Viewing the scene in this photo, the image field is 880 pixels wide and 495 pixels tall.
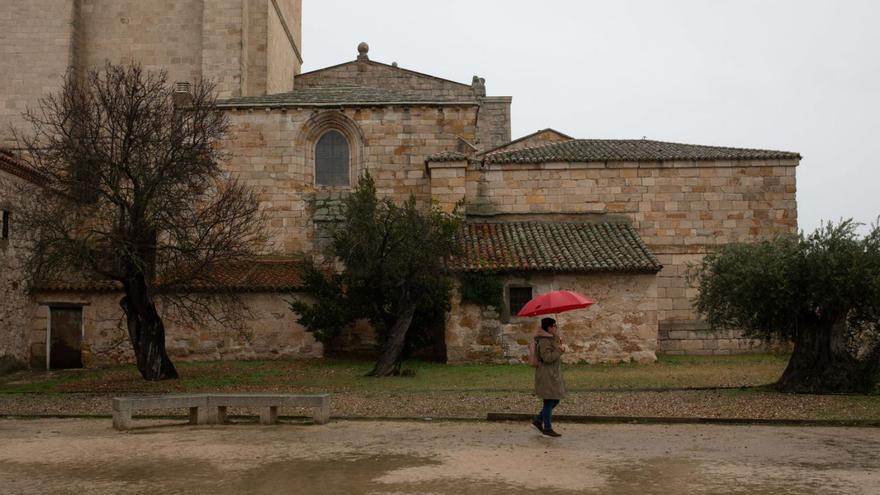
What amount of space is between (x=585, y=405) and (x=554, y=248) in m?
10.3

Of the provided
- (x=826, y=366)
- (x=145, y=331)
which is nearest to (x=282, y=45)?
(x=145, y=331)

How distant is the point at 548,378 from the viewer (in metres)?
11.2

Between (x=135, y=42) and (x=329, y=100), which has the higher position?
(x=135, y=42)

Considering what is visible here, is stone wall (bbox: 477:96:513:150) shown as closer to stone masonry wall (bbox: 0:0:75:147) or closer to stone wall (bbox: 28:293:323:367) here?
stone wall (bbox: 28:293:323:367)

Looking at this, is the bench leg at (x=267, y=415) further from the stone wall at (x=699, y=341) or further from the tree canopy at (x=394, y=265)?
the stone wall at (x=699, y=341)

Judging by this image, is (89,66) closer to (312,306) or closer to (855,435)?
(312,306)

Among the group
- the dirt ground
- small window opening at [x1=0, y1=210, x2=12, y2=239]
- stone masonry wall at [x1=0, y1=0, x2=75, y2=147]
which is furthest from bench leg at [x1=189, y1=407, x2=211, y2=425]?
stone masonry wall at [x1=0, y1=0, x2=75, y2=147]

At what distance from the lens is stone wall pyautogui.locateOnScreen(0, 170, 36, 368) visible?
72.3 feet

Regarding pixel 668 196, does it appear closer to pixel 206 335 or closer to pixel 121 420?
pixel 206 335

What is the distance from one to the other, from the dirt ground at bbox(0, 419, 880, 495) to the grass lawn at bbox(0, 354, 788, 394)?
5690 mm

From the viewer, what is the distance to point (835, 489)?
7535 millimetres

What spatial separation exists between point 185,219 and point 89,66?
46.2ft

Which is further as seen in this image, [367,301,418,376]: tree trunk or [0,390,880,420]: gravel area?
[367,301,418,376]: tree trunk

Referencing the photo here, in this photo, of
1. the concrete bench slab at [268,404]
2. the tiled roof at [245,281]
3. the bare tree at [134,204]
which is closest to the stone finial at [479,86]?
the tiled roof at [245,281]
